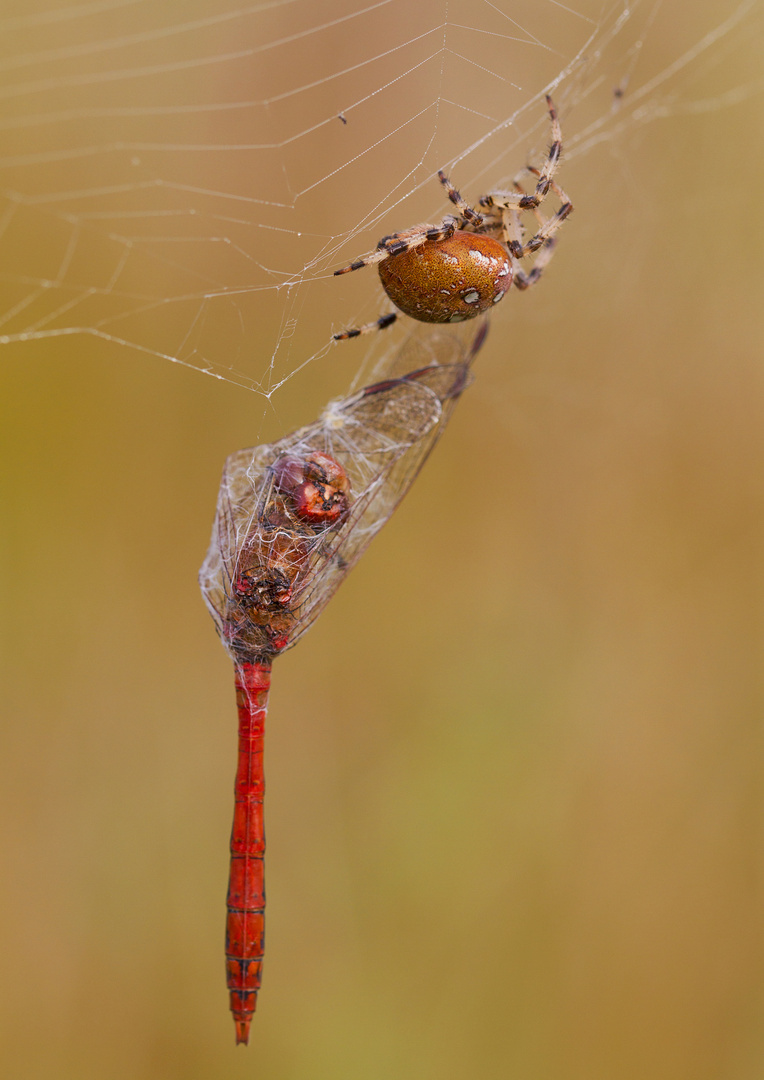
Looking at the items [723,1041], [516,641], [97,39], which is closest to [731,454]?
[516,641]

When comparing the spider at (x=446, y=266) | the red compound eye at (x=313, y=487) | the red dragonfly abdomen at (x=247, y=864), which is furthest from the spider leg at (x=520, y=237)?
the red dragonfly abdomen at (x=247, y=864)

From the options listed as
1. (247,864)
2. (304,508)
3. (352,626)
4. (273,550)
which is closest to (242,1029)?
(247,864)

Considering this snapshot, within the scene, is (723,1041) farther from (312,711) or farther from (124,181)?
(124,181)

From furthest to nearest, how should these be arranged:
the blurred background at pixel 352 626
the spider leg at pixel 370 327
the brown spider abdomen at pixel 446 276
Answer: the blurred background at pixel 352 626
the spider leg at pixel 370 327
the brown spider abdomen at pixel 446 276

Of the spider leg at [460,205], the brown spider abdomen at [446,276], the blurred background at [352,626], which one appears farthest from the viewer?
the blurred background at [352,626]

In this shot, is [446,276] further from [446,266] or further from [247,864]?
[247,864]

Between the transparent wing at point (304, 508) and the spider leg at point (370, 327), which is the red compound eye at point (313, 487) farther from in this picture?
the spider leg at point (370, 327)

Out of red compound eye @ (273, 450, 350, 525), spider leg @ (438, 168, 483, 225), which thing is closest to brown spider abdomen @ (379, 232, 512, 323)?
spider leg @ (438, 168, 483, 225)
